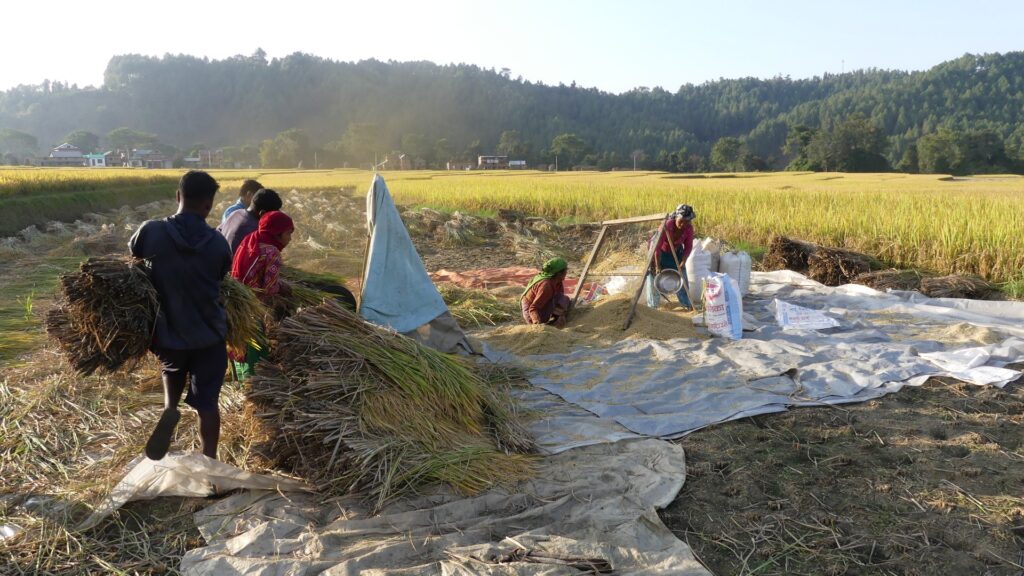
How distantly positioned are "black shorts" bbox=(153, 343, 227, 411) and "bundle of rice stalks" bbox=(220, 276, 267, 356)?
174 mm

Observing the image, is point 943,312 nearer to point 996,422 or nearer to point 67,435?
point 996,422

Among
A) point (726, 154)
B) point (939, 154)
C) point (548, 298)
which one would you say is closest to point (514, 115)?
point (726, 154)

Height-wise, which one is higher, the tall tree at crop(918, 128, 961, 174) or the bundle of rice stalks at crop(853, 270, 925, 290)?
the tall tree at crop(918, 128, 961, 174)

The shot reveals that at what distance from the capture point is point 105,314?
258 centimetres

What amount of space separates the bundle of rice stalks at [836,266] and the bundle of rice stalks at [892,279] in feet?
0.59

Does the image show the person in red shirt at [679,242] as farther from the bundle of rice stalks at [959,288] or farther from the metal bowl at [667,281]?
the bundle of rice stalks at [959,288]

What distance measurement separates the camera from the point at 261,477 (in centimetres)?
269

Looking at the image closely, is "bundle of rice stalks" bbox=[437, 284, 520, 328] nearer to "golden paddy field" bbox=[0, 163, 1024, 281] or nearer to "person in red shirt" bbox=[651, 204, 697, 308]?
"person in red shirt" bbox=[651, 204, 697, 308]

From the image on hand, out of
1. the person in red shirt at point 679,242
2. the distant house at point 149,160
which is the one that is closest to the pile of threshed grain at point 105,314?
the person in red shirt at point 679,242

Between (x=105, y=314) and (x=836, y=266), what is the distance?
7.87 metres

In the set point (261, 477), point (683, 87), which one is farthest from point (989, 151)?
point (683, 87)

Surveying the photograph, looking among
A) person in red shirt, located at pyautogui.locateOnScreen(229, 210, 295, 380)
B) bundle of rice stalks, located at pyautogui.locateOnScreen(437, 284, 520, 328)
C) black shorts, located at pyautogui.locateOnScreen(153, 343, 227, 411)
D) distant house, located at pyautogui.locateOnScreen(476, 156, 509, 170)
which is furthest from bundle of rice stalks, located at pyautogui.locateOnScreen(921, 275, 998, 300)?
distant house, located at pyautogui.locateOnScreen(476, 156, 509, 170)

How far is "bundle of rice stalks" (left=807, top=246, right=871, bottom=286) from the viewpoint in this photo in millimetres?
7930

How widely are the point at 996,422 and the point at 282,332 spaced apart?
12.7 ft
